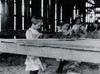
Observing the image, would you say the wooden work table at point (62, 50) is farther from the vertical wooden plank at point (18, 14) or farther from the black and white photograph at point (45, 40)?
the vertical wooden plank at point (18, 14)

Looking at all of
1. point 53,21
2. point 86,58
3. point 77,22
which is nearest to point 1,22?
point 77,22

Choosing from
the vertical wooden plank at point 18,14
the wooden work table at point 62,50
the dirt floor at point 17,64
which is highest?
the vertical wooden plank at point 18,14

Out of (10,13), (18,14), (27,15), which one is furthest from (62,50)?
(27,15)

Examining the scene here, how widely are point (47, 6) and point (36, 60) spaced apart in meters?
8.62

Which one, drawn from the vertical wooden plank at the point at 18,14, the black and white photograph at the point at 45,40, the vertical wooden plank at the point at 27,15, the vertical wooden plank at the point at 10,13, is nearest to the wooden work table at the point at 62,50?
the black and white photograph at the point at 45,40

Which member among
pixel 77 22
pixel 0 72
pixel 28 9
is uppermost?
pixel 28 9

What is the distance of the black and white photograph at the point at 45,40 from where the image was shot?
109 inches

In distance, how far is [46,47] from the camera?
9.60 ft

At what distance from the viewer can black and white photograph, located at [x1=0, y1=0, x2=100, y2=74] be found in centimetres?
278

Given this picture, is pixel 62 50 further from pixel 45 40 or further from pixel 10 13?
pixel 10 13

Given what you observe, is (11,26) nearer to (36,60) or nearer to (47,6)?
(47,6)

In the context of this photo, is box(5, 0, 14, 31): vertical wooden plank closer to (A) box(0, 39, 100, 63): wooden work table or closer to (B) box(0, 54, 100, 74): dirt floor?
(B) box(0, 54, 100, 74): dirt floor

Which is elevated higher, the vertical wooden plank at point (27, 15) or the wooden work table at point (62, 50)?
the vertical wooden plank at point (27, 15)

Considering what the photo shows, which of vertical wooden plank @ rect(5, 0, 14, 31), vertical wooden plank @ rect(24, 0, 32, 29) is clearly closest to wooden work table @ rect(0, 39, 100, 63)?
vertical wooden plank @ rect(5, 0, 14, 31)
